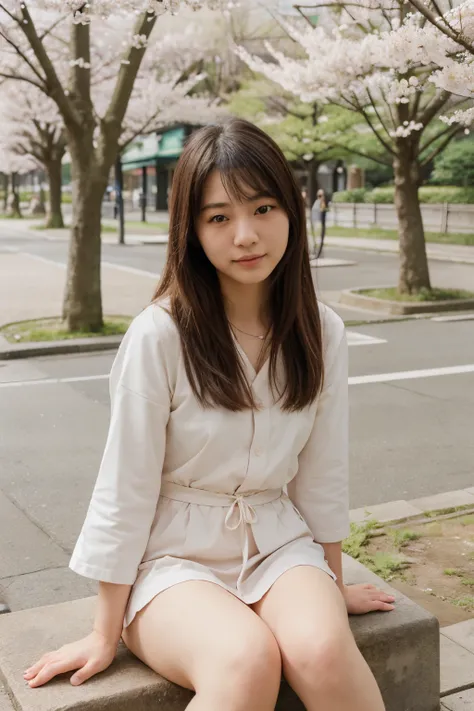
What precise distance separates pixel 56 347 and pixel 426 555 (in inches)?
253

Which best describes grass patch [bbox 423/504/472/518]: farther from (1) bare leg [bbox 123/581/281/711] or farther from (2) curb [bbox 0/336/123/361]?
(2) curb [bbox 0/336/123/361]

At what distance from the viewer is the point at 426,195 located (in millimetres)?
33250

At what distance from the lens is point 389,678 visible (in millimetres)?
2572

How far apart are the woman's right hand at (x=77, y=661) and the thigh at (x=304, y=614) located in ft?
1.31

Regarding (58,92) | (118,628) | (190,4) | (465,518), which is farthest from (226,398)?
(58,92)

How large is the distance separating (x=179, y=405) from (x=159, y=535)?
0.35 metres

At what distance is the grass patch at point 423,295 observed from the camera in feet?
42.3

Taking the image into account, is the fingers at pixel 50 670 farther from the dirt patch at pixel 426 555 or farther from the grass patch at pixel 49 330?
the grass patch at pixel 49 330

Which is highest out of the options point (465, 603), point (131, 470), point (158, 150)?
point (158, 150)

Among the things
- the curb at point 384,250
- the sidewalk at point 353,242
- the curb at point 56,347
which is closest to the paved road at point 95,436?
the curb at point 56,347

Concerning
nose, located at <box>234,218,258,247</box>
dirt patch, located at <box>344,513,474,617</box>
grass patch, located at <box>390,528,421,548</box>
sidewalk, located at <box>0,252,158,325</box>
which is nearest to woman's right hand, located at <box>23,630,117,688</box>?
nose, located at <box>234,218,258,247</box>

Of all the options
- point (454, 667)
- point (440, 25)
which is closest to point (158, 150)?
point (440, 25)

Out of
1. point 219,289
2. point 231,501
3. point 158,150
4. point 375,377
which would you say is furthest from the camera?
point 158,150

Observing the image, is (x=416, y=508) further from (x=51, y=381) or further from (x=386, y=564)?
(x=51, y=381)
